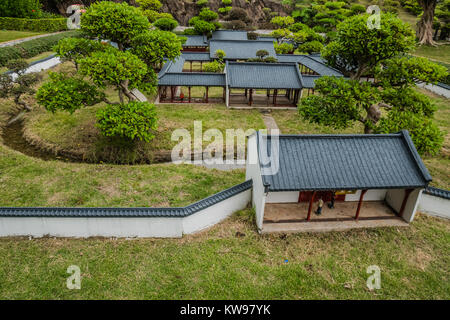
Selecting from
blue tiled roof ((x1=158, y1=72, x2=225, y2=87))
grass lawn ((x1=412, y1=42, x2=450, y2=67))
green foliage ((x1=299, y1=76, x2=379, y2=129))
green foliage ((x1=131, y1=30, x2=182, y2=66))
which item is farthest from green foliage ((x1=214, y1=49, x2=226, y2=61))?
grass lawn ((x1=412, y1=42, x2=450, y2=67))

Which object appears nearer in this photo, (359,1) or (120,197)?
(120,197)

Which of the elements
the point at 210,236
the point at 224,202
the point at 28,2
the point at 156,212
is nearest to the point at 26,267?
the point at 156,212

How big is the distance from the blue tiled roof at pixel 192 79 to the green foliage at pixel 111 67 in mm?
10054

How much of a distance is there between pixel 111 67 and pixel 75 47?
4103 mm

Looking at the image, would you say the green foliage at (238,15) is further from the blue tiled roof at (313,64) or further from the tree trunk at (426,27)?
the tree trunk at (426,27)

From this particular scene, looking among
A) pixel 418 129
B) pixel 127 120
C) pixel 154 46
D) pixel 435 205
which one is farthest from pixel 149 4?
pixel 435 205

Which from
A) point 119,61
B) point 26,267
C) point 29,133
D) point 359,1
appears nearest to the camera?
point 26,267

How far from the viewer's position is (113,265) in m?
11.5

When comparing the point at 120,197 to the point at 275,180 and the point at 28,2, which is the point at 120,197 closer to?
the point at 275,180

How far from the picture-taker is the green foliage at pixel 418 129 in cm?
1422

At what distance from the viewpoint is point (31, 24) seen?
45688mm

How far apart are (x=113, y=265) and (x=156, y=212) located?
2508mm

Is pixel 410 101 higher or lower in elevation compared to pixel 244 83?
higher

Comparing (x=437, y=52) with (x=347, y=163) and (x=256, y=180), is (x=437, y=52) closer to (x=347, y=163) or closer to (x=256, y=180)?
(x=347, y=163)
